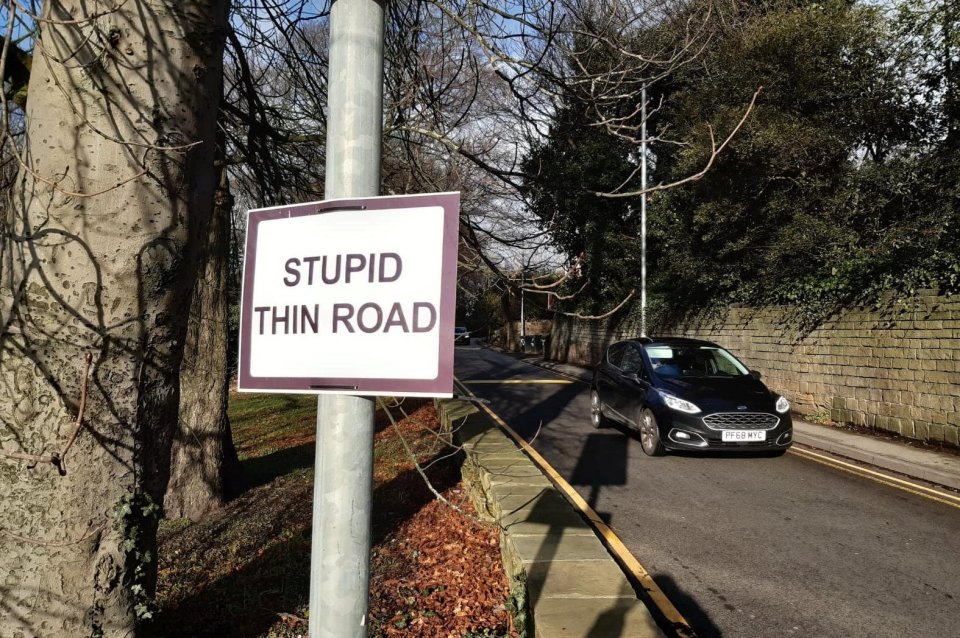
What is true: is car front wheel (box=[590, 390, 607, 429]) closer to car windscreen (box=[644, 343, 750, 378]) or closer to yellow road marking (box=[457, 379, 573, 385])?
car windscreen (box=[644, 343, 750, 378])

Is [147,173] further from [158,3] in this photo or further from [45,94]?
[158,3]

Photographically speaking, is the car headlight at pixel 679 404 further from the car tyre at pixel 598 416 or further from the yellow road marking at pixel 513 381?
the yellow road marking at pixel 513 381

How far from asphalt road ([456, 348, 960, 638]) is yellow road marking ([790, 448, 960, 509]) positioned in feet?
0.52

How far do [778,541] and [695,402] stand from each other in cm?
300

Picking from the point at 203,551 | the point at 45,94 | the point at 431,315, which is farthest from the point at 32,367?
the point at 203,551

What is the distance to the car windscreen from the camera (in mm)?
8812

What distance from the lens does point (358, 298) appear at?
1.58 m

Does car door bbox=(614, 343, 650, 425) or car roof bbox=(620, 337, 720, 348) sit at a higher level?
car roof bbox=(620, 337, 720, 348)

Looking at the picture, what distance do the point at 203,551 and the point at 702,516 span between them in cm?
433

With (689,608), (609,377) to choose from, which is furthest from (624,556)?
(609,377)

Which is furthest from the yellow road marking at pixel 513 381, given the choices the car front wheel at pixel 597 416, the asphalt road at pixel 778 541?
the asphalt road at pixel 778 541

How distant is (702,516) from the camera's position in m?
5.64

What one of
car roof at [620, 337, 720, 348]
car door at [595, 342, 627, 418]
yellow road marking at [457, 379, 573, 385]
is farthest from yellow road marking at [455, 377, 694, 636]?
yellow road marking at [457, 379, 573, 385]

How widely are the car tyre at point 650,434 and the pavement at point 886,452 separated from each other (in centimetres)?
280
